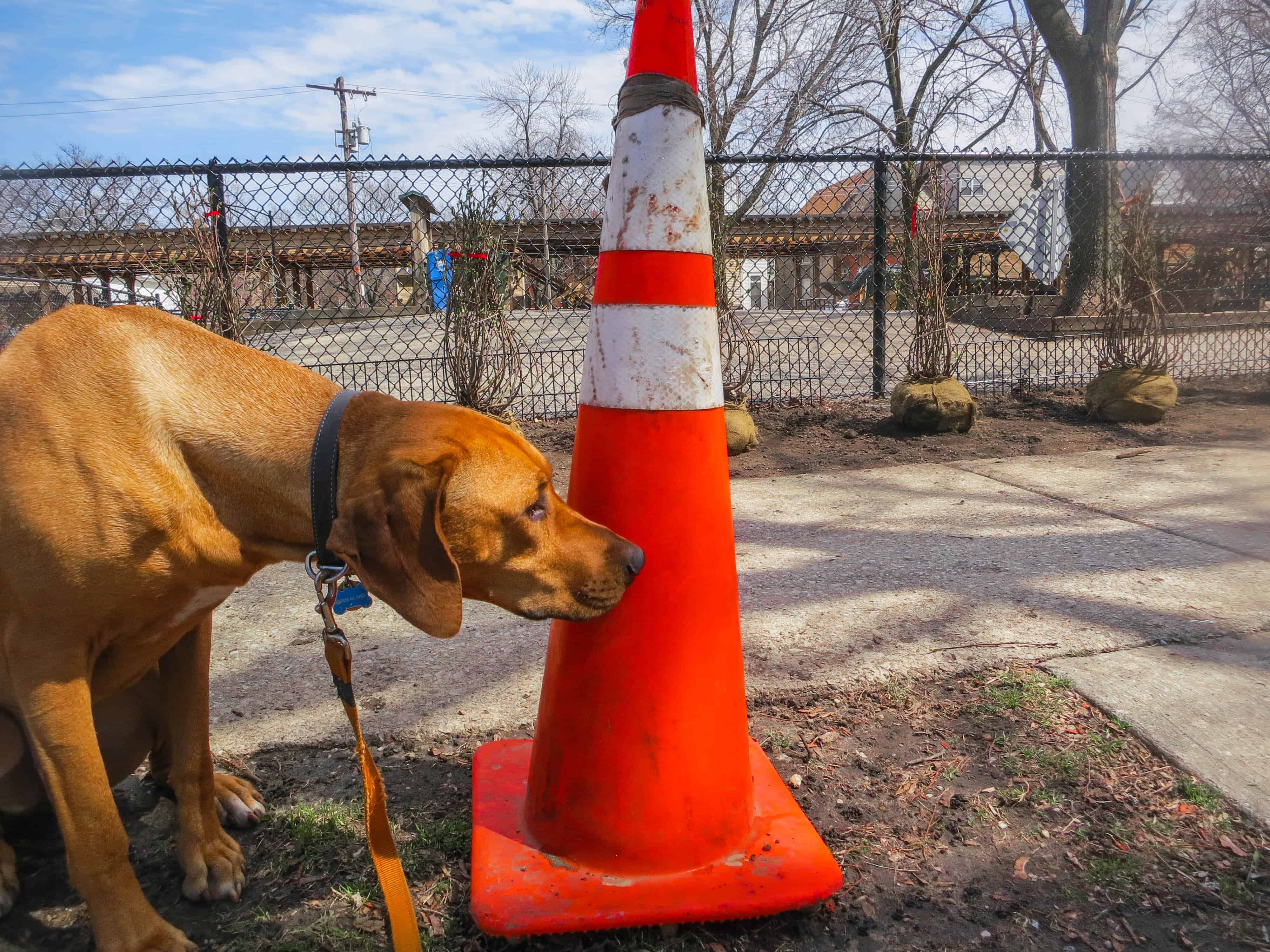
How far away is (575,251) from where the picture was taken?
862 centimetres

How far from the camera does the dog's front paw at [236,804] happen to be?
7.07 feet

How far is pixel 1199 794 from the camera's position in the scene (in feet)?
6.80

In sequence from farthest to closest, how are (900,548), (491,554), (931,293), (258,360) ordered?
(931,293)
(900,548)
(258,360)
(491,554)

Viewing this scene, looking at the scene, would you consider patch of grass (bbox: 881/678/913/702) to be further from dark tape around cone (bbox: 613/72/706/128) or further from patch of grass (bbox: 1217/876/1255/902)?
dark tape around cone (bbox: 613/72/706/128)

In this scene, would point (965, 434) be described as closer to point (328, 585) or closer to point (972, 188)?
point (972, 188)

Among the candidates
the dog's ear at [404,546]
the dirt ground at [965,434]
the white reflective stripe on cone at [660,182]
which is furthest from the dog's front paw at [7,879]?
the dirt ground at [965,434]

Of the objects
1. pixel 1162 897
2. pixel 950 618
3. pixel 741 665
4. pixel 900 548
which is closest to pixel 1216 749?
pixel 1162 897

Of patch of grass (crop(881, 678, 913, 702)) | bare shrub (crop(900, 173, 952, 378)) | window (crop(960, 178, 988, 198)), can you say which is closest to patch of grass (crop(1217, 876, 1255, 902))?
patch of grass (crop(881, 678, 913, 702))

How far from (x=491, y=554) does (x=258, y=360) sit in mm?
706

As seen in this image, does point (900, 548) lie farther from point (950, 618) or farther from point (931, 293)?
point (931, 293)

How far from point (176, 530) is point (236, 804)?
863mm

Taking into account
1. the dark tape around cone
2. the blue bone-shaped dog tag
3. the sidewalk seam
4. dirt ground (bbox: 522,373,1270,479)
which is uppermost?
the dark tape around cone

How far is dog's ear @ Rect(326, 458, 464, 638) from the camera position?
5.12 ft

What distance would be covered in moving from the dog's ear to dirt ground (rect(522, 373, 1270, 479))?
4385 mm
